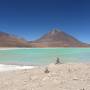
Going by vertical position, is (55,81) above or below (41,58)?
below

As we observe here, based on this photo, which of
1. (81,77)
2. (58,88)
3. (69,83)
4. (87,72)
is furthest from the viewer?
(87,72)

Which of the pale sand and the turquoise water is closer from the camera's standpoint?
the pale sand

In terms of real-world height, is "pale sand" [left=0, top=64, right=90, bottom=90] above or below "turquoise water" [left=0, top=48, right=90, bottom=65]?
below

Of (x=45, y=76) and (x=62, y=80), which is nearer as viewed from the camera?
(x=62, y=80)

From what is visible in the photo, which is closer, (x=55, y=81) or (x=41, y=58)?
(x=55, y=81)

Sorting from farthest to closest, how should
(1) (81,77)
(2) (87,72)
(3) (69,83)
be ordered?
1. (2) (87,72)
2. (1) (81,77)
3. (3) (69,83)

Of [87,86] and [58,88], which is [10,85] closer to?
[58,88]

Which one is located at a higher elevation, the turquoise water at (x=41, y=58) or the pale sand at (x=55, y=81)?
the turquoise water at (x=41, y=58)

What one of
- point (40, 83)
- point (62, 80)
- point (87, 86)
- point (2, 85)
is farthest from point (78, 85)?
point (2, 85)

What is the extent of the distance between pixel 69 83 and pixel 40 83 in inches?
27.6

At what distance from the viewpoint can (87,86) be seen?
4816 millimetres

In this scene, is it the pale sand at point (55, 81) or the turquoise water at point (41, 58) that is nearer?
the pale sand at point (55, 81)

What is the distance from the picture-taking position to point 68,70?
6.53 m

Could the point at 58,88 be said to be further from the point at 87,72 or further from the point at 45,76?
the point at 87,72
